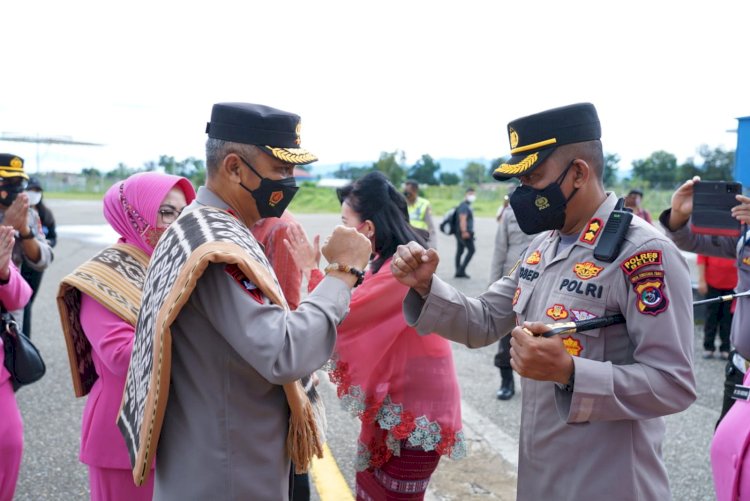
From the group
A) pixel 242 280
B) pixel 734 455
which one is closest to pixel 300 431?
pixel 242 280

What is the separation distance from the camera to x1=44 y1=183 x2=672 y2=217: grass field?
122ft

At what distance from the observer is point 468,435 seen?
5.00 metres

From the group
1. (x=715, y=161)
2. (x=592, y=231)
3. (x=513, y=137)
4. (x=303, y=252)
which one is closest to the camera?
(x=592, y=231)

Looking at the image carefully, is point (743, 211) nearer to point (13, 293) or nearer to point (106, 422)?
point (106, 422)

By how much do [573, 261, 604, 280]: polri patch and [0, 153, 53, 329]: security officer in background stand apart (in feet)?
10.5

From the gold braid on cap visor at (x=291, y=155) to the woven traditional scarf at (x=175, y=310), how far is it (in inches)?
10.1

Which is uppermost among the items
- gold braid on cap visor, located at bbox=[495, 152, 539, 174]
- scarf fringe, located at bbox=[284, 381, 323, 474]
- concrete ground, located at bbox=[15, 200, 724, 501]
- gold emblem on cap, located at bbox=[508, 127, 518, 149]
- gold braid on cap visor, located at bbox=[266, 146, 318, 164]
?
gold emblem on cap, located at bbox=[508, 127, 518, 149]

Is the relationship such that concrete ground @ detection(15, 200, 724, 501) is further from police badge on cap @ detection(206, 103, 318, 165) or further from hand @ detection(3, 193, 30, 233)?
police badge on cap @ detection(206, 103, 318, 165)

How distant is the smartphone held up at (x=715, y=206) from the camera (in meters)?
3.48

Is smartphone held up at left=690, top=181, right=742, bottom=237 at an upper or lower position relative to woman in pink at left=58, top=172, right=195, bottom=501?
upper

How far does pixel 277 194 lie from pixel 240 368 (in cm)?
61

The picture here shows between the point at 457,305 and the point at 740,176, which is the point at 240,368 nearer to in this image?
the point at 457,305

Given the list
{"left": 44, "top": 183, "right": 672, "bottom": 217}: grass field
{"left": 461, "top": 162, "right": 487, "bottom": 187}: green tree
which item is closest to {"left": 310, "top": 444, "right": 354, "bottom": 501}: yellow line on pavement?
{"left": 44, "top": 183, "right": 672, "bottom": 217}: grass field

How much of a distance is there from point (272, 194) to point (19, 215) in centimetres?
314
